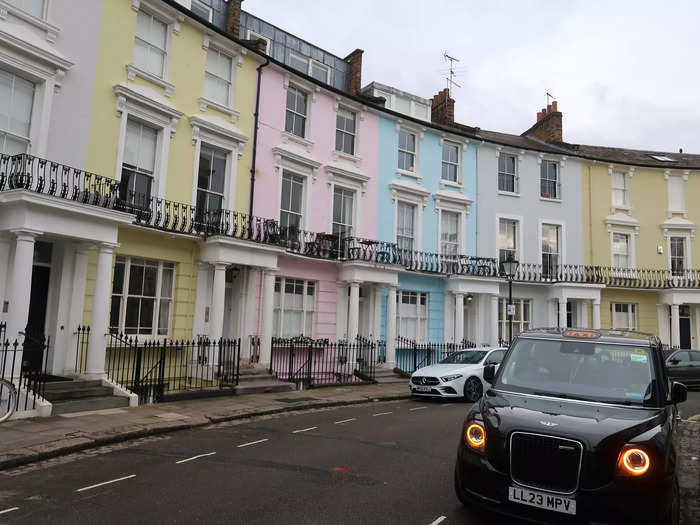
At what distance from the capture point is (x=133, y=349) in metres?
13.8

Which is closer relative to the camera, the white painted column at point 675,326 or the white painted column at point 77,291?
the white painted column at point 77,291

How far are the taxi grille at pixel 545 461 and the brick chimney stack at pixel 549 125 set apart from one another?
24.7 m

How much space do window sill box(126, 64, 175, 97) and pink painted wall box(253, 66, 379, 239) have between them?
10.4ft

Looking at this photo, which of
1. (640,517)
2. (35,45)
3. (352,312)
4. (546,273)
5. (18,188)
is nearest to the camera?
(640,517)

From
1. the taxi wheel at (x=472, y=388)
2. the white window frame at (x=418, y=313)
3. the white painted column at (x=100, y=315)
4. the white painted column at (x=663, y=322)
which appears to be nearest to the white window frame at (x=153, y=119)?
the white painted column at (x=100, y=315)

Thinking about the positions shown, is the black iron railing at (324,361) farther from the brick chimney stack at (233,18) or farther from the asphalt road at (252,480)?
the brick chimney stack at (233,18)

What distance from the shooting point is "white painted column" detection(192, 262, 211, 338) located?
1501 centimetres

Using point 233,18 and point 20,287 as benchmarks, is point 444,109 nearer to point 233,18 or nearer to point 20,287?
point 233,18

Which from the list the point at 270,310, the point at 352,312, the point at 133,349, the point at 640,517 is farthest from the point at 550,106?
the point at 640,517

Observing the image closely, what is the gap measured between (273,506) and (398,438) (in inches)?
157

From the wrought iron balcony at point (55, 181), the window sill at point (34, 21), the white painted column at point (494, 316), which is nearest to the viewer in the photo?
the wrought iron balcony at point (55, 181)

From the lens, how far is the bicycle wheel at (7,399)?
363 inches

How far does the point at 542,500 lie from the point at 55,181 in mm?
10834

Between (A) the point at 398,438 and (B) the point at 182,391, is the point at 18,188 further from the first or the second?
(A) the point at 398,438
